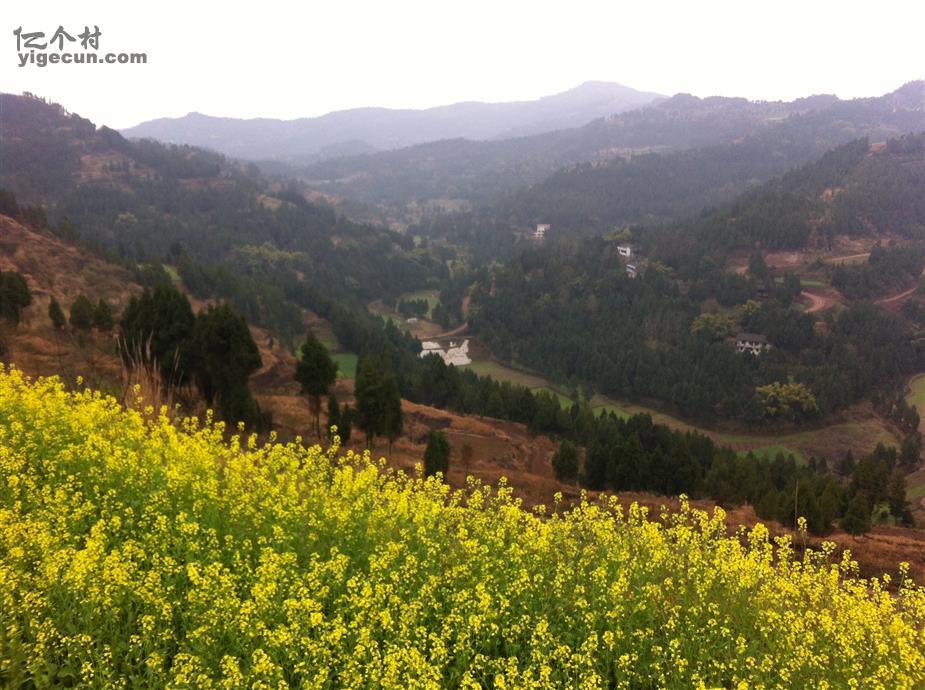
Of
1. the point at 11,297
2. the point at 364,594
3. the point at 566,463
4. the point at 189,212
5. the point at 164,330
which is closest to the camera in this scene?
the point at 364,594

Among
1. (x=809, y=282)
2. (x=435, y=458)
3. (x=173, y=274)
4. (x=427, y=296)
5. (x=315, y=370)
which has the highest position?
(x=315, y=370)

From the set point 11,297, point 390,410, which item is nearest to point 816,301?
point 390,410

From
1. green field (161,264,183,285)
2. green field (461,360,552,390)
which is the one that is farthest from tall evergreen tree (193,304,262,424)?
green field (461,360,552,390)

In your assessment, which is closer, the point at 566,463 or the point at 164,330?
the point at 164,330

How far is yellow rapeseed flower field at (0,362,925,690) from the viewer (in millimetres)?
6660

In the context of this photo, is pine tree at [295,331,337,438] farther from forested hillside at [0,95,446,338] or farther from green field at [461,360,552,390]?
forested hillside at [0,95,446,338]

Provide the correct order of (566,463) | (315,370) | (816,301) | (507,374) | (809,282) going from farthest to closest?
(809,282), (816,301), (507,374), (566,463), (315,370)

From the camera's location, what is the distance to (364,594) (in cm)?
→ 729

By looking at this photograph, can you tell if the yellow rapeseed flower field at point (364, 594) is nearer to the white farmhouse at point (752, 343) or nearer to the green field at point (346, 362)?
the green field at point (346, 362)

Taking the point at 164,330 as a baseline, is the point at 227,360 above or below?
below

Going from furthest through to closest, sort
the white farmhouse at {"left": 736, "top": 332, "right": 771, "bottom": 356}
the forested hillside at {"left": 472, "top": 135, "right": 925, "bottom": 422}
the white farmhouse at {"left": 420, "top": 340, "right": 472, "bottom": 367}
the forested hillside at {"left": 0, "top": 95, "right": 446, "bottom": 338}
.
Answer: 1. the forested hillside at {"left": 0, "top": 95, "right": 446, "bottom": 338}
2. the white farmhouse at {"left": 420, "top": 340, "right": 472, "bottom": 367}
3. the white farmhouse at {"left": 736, "top": 332, "right": 771, "bottom": 356}
4. the forested hillside at {"left": 472, "top": 135, "right": 925, "bottom": 422}

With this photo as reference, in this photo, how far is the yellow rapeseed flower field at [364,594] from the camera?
21.9 ft

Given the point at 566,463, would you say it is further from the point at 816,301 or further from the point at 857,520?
the point at 816,301

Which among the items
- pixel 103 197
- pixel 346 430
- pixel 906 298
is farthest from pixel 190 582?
pixel 103 197
